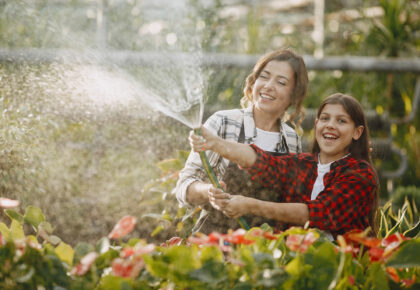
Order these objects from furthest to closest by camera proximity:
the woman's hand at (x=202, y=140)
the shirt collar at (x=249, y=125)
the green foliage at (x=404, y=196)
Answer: the green foliage at (x=404, y=196), the shirt collar at (x=249, y=125), the woman's hand at (x=202, y=140)

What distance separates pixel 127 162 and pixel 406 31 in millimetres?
3642

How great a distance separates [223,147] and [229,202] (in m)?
0.19

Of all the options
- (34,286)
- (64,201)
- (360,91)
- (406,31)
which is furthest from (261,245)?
(406,31)

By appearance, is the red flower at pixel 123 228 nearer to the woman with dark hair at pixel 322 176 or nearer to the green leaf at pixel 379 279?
the woman with dark hair at pixel 322 176

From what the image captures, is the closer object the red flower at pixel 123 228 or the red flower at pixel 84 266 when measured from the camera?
the red flower at pixel 84 266

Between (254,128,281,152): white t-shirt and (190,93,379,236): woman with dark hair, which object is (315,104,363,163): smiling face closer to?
(190,93,379,236): woman with dark hair

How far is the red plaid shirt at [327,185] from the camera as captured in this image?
1.54 meters

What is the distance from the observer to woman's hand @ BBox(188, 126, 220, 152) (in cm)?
135

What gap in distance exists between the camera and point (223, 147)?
4.86 ft

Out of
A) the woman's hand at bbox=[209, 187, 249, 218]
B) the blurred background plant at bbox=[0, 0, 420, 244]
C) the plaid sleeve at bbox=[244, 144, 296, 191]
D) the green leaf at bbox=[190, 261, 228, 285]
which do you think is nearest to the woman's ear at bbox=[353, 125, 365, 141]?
the plaid sleeve at bbox=[244, 144, 296, 191]

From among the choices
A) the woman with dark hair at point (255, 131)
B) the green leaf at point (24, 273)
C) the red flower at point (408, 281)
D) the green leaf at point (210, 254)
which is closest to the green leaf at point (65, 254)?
the green leaf at point (24, 273)

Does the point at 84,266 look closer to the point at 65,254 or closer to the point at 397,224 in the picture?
the point at 65,254

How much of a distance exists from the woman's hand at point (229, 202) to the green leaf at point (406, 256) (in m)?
0.54

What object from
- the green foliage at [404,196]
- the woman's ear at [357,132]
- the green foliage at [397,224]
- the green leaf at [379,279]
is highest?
the woman's ear at [357,132]
